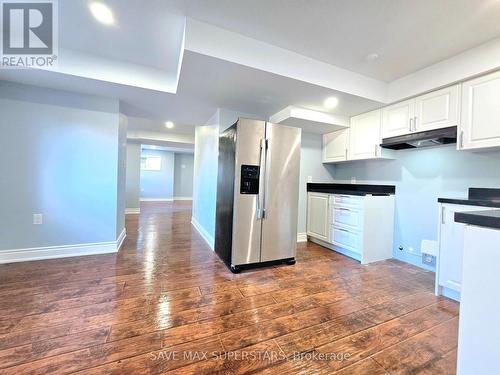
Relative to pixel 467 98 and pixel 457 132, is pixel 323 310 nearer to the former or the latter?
pixel 457 132

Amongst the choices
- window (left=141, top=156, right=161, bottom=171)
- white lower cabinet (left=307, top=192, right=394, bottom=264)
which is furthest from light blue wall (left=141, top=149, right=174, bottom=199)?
white lower cabinet (left=307, top=192, right=394, bottom=264)

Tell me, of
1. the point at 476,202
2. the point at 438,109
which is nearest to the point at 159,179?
the point at 438,109

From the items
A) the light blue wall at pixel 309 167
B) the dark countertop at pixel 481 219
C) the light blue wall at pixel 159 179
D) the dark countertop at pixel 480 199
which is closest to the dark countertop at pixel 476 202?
the dark countertop at pixel 480 199

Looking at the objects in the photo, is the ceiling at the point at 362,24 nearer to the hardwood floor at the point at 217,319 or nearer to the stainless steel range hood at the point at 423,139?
the stainless steel range hood at the point at 423,139

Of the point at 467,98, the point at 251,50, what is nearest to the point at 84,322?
the point at 251,50

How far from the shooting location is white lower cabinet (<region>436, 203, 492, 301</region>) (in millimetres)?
1981

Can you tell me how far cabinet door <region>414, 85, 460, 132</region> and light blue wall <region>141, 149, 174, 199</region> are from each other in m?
9.09

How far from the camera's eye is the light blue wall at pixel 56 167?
2596 millimetres

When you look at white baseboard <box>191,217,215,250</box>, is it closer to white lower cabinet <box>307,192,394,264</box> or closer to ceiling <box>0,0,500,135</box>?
white lower cabinet <box>307,192,394,264</box>

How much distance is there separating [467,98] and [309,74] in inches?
63.3

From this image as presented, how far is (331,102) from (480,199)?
196 centimetres

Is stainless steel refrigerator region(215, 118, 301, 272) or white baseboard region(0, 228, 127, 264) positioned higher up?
stainless steel refrigerator region(215, 118, 301, 272)

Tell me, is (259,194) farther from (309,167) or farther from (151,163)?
(151,163)

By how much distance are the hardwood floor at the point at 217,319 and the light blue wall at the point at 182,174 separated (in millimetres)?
7732
